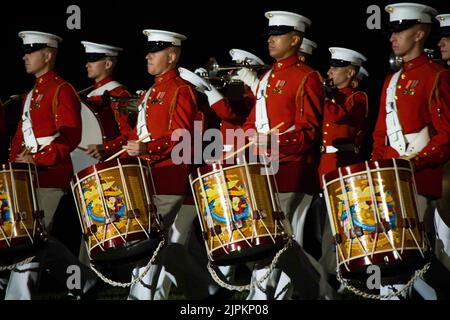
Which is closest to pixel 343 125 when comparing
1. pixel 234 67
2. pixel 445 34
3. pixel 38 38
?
pixel 234 67

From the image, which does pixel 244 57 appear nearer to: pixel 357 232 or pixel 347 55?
pixel 347 55

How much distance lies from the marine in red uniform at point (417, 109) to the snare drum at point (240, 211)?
2.64 feet

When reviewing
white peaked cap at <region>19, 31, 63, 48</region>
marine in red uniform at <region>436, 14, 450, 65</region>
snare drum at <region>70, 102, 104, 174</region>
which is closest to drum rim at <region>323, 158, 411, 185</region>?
marine in red uniform at <region>436, 14, 450, 65</region>

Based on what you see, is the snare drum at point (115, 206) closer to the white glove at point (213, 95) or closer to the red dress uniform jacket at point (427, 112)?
the white glove at point (213, 95)

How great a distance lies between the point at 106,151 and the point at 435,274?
8.24 feet

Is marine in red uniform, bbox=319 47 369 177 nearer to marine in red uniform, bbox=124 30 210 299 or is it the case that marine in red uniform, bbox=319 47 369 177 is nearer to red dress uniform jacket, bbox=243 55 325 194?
red dress uniform jacket, bbox=243 55 325 194

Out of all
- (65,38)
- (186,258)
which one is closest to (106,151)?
(186,258)

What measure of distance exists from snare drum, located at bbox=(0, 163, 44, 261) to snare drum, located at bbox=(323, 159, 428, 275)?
2140 millimetres

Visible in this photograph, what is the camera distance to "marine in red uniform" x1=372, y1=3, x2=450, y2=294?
5949 millimetres

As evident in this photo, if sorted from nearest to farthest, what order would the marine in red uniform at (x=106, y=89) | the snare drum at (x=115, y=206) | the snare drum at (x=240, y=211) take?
the snare drum at (x=240, y=211) → the snare drum at (x=115, y=206) → the marine in red uniform at (x=106, y=89)

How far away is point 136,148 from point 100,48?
2.25 m

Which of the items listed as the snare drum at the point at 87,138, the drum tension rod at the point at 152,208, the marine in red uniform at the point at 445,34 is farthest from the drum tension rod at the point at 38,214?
the marine in red uniform at the point at 445,34

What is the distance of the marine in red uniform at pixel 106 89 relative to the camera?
27.6 ft

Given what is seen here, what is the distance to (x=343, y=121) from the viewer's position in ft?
25.3
